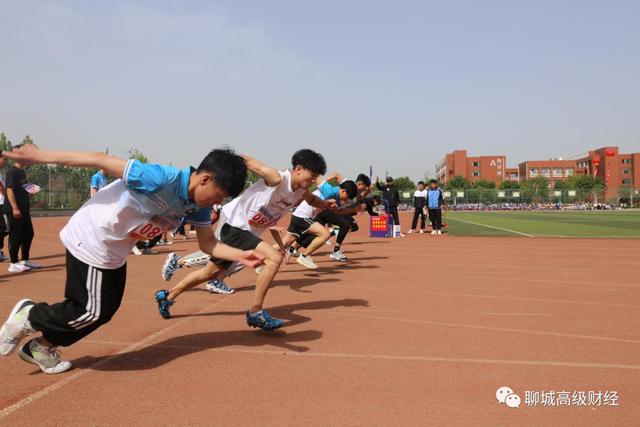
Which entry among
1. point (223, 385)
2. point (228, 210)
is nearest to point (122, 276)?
point (223, 385)

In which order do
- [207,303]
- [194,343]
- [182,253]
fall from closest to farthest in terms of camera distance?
[194,343]
[207,303]
[182,253]

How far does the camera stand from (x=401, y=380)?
324cm

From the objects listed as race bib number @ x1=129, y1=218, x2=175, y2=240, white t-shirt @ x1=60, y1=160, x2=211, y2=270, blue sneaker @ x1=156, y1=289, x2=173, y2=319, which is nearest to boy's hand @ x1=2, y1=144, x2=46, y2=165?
white t-shirt @ x1=60, y1=160, x2=211, y2=270

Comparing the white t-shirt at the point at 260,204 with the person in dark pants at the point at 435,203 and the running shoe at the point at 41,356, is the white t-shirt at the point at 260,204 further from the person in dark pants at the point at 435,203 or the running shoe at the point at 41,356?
the person in dark pants at the point at 435,203

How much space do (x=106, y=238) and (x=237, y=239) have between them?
180cm

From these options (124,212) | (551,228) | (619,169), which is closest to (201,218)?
(124,212)

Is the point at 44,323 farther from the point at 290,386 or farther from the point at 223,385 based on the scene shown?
the point at 290,386

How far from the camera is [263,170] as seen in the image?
4430 millimetres

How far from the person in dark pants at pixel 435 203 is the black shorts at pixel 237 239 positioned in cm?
1367

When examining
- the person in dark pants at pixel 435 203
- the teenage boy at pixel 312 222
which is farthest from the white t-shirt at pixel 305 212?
the person in dark pants at pixel 435 203

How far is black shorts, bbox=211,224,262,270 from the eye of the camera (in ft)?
15.8

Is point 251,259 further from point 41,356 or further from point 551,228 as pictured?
point 551,228

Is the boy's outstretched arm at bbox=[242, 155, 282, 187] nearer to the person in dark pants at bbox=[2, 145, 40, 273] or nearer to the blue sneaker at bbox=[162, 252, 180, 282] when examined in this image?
the blue sneaker at bbox=[162, 252, 180, 282]

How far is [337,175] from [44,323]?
6.34m
